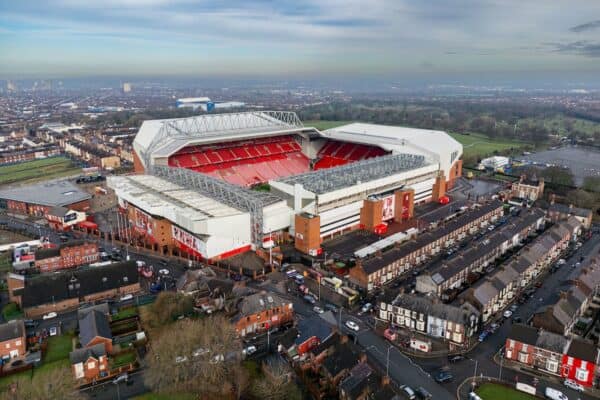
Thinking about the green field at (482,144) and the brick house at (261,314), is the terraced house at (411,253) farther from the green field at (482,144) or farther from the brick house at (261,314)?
the green field at (482,144)

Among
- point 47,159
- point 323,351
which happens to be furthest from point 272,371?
point 47,159

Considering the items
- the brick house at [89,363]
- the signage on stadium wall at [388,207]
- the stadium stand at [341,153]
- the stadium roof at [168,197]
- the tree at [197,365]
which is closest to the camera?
the tree at [197,365]

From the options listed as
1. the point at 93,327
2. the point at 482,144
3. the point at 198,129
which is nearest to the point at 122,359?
the point at 93,327

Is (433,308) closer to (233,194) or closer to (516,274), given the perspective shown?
(516,274)

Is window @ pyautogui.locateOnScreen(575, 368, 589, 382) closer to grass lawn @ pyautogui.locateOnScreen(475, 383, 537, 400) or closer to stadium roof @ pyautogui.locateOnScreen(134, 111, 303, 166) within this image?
grass lawn @ pyautogui.locateOnScreen(475, 383, 537, 400)

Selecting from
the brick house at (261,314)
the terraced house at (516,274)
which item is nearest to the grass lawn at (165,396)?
the brick house at (261,314)
